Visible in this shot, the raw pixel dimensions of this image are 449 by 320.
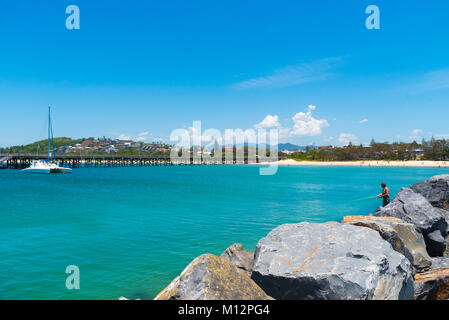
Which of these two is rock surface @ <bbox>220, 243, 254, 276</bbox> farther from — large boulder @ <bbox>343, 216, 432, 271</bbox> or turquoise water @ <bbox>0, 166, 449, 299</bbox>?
large boulder @ <bbox>343, 216, 432, 271</bbox>

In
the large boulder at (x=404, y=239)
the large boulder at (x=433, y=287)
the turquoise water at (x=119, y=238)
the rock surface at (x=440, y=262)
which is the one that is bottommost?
the turquoise water at (x=119, y=238)

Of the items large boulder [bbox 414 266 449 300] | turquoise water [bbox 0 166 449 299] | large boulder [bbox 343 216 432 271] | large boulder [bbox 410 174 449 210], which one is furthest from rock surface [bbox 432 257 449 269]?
large boulder [bbox 410 174 449 210]

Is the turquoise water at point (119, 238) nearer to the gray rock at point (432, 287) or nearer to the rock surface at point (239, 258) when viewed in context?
the rock surface at point (239, 258)

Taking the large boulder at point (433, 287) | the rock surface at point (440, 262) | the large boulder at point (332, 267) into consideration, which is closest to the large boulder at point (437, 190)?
the rock surface at point (440, 262)

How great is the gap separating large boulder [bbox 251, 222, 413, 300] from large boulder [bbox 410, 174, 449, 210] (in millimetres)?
18178

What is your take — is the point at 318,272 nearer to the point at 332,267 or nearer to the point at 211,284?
the point at 332,267

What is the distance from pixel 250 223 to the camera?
24891 millimetres

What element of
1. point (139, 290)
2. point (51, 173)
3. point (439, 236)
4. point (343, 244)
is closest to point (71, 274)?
point (139, 290)

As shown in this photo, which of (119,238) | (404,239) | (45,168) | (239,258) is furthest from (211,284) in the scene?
(45,168)

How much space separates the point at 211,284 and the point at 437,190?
2462 centimetres

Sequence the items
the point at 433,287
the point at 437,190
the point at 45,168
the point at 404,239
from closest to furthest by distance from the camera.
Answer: the point at 433,287, the point at 404,239, the point at 437,190, the point at 45,168

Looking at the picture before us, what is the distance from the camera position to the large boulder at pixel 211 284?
617 cm

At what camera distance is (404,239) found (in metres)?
12.1

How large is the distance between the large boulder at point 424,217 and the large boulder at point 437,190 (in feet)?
26.8
